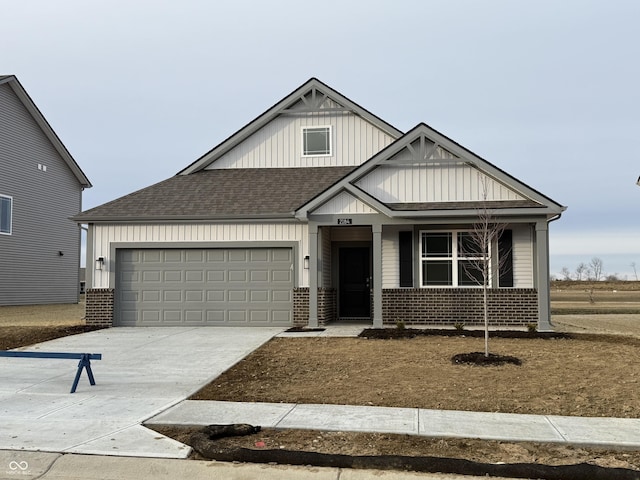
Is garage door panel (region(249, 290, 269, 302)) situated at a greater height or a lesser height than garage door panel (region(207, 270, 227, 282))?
lesser

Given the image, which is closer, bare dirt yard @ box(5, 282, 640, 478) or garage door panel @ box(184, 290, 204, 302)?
bare dirt yard @ box(5, 282, 640, 478)

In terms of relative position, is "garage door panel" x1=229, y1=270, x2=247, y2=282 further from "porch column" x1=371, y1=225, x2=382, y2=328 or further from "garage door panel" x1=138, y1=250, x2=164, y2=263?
"porch column" x1=371, y1=225, x2=382, y2=328

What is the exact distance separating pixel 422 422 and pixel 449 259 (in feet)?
30.8

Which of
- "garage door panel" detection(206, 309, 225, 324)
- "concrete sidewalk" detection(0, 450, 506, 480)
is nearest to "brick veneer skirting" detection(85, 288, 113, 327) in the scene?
"garage door panel" detection(206, 309, 225, 324)

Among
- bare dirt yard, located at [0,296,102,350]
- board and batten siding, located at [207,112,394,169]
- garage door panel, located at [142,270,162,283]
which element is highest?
board and batten siding, located at [207,112,394,169]

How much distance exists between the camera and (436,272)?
51.6ft

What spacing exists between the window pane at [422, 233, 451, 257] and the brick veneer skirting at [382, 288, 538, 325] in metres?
0.99

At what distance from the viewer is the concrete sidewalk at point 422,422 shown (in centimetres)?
617

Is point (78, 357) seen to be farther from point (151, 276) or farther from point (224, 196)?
point (224, 196)

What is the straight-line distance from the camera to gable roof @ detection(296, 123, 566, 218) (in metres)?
14.6

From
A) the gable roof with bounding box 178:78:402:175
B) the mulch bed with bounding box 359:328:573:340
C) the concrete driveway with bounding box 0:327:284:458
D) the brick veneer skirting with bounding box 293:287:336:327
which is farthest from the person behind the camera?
the gable roof with bounding box 178:78:402:175

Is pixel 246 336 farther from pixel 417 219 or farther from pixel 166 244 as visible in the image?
pixel 417 219

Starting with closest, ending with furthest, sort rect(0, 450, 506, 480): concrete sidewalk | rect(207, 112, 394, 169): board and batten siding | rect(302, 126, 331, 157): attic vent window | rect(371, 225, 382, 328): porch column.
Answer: rect(0, 450, 506, 480): concrete sidewalk
rect(371, 225, 382, 328): porch column
rect(207, 112, 394, 169): board and batten siding
rect(302, 126, 331, 157): attic vent window

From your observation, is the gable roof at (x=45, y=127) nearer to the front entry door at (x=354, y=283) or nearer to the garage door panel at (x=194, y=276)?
the garage door panel at (x=194, y=276)
